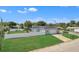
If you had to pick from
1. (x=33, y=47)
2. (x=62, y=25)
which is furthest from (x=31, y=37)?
(x=62, y=25)

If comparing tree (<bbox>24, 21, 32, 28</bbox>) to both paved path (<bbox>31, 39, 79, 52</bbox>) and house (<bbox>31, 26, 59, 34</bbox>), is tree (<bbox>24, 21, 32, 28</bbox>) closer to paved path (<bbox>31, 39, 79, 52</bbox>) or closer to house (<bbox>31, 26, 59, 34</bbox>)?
house (<bbox>31, 26, 59, 34</bbox>)

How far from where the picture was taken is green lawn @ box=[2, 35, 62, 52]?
4355mm

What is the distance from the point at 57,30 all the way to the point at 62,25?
0.30ft

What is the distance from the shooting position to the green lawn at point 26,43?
4355 millimetres

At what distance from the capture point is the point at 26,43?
4.38 m

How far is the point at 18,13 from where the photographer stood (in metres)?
4.38

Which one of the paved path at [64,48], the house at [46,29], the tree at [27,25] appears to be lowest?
the paved path at [64,48]

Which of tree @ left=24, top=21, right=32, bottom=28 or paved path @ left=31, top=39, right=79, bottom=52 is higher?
tree @ left=24, top=21, right=32, bottom=28

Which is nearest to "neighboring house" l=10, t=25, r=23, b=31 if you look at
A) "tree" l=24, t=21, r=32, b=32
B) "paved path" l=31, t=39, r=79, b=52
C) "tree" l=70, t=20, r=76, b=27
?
"tree" l=24, t=21, r=32, b=32

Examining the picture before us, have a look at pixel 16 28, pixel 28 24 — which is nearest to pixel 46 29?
pixel 28 24

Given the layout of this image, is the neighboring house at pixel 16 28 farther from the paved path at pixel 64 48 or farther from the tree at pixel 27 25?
the paved path at pixel 64 48

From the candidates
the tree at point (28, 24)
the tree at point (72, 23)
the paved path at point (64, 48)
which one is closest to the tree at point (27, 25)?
the tree at point (28, 24)

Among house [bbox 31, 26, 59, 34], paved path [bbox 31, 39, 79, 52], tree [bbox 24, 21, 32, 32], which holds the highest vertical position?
tree [bbox 24, 21, 32, 32]
